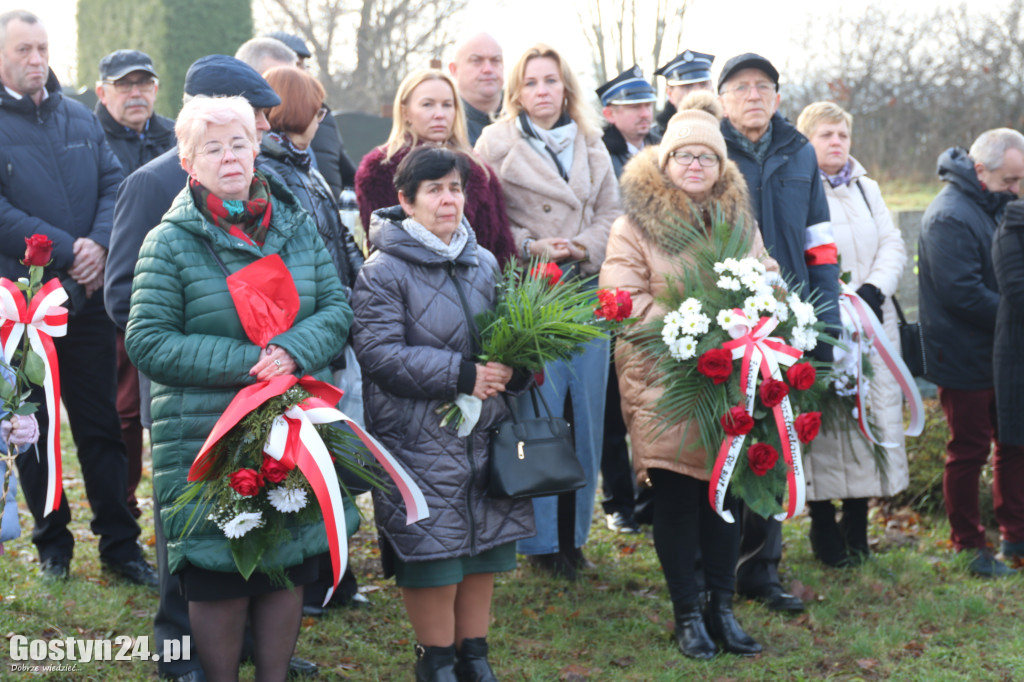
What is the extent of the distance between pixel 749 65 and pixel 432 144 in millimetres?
1557

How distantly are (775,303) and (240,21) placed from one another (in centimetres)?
1373

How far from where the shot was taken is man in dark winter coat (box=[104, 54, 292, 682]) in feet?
11.7

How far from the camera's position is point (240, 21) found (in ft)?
51.9

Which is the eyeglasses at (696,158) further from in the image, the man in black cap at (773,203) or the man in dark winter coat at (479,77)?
the man in dark winter coat at (479,77)

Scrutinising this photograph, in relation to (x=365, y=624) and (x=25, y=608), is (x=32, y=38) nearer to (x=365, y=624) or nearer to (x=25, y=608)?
(x=25, y=608)

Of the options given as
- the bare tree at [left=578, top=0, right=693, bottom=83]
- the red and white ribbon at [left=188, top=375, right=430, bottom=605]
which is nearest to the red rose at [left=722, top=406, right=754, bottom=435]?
the red and white ribbon at [left=188, top=375, right=430, bottom=605]

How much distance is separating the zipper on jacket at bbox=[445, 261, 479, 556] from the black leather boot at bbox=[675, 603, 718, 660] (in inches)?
42.7

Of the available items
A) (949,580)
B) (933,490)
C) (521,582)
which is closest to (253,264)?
(521,582)

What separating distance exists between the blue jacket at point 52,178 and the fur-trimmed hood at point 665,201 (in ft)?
7.53

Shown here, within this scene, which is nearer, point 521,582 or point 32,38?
point 32,38

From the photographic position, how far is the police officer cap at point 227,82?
12.1 feet

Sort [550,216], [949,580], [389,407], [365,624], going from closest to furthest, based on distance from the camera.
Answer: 1. [389,407]
2. [365,624]
3. [550,216]
4. [949,580]

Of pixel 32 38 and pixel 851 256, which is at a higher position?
pixel 32 38

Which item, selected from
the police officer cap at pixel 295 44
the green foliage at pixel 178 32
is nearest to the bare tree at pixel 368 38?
the green foliage at pixel 178 32
